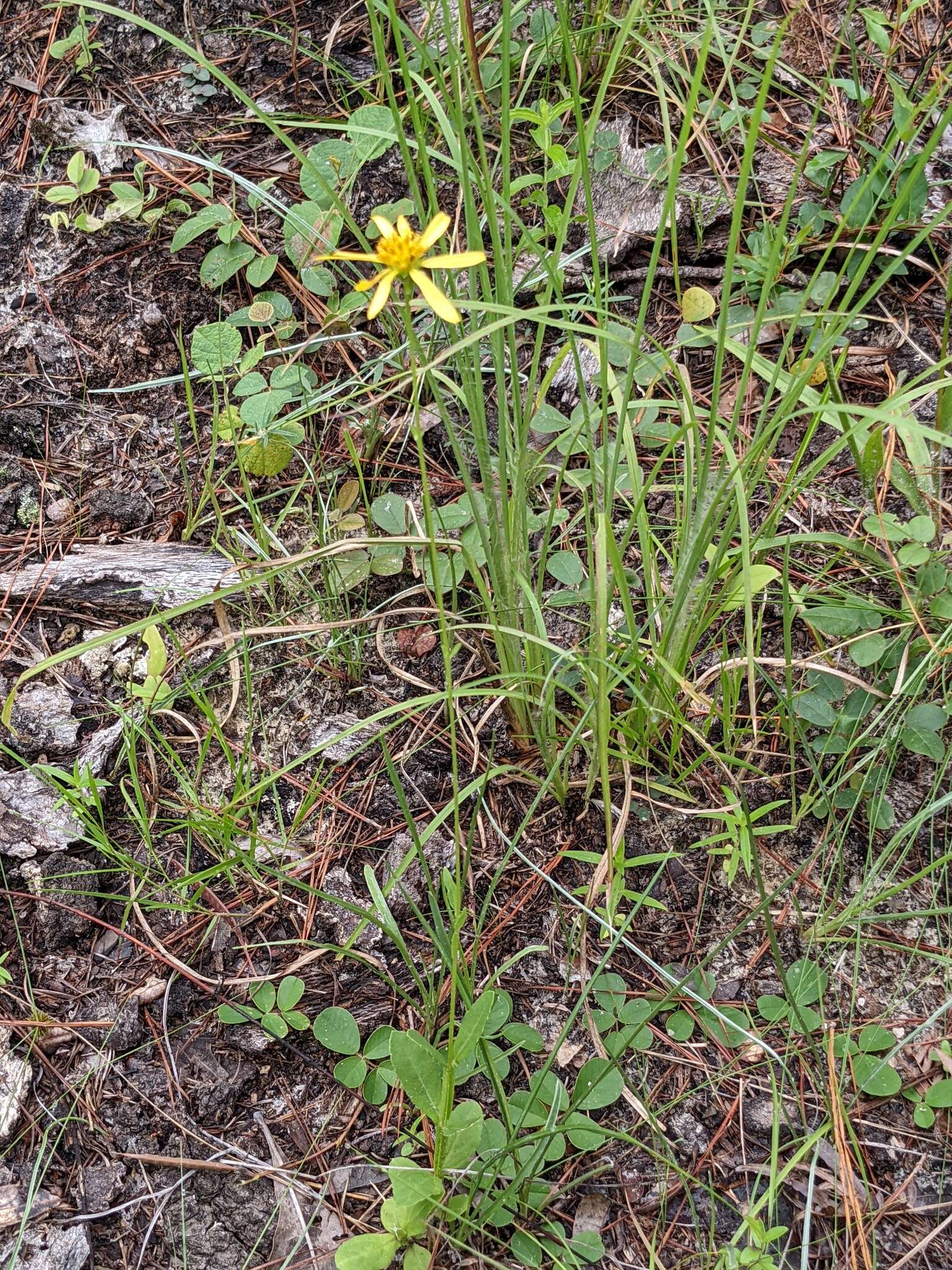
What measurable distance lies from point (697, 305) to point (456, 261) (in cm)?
90

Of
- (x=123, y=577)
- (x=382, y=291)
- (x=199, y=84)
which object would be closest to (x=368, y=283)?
(x=382, y=291)

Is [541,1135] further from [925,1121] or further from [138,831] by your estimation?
[138,831]

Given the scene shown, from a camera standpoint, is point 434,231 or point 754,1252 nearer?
point 434,231

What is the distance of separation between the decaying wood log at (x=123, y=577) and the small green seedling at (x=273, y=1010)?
622 millimetres

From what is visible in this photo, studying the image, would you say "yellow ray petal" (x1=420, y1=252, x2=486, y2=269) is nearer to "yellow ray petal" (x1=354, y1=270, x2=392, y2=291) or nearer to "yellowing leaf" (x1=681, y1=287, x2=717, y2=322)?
"yellow ray petal" (x1=354, y1=270, x2=392, y2=291)

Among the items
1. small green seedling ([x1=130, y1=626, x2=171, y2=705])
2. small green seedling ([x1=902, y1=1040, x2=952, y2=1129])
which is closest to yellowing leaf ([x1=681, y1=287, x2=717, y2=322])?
small green seedling ([x1=130, y1=626, x2=171, y2=705])

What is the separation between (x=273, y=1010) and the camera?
1197mm

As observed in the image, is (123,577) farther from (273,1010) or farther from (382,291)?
(382,291)

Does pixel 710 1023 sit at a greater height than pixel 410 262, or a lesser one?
lesser

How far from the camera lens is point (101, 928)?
128cm

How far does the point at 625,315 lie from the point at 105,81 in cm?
122

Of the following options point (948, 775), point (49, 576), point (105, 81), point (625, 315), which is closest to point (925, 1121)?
point (948, 775)

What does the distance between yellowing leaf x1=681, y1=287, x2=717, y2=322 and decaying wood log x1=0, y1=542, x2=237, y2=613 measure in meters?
0.90

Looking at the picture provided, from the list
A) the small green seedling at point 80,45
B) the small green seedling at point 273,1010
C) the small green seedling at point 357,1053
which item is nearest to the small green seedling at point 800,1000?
the small green seedling at point 357,1053
